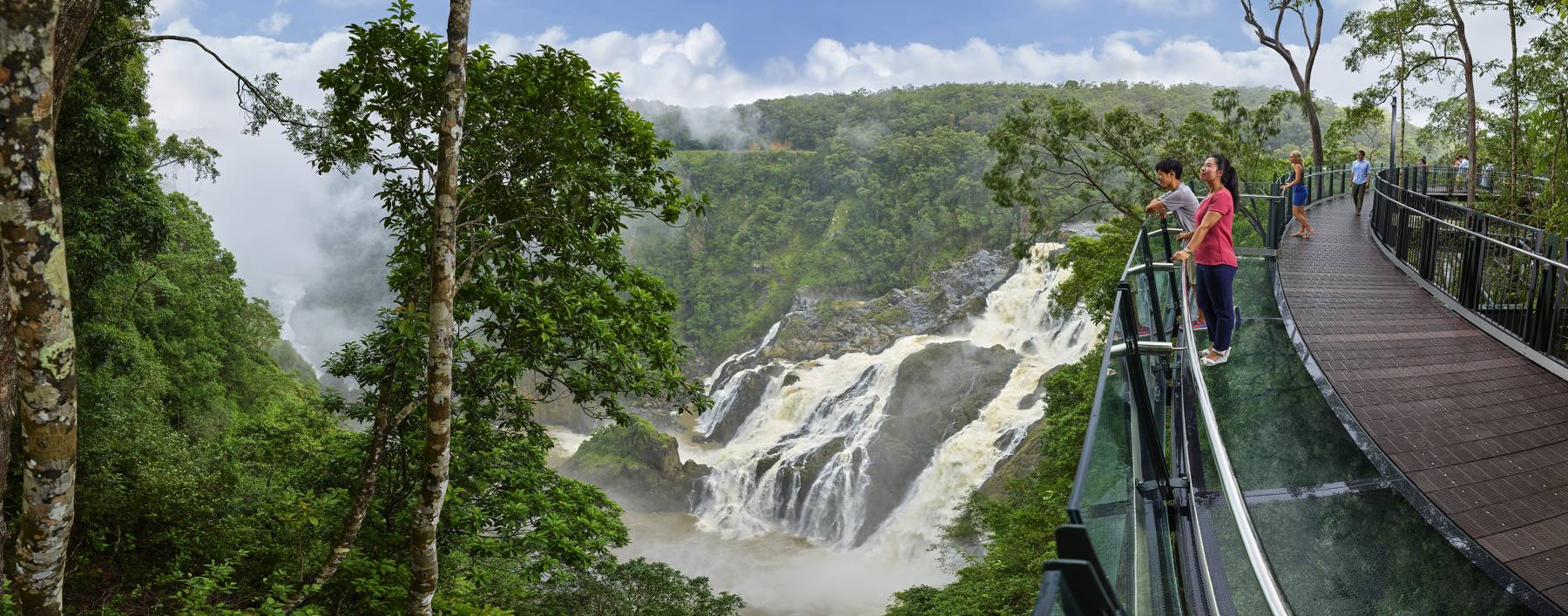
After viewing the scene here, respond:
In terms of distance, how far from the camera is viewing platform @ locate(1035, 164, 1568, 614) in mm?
2131

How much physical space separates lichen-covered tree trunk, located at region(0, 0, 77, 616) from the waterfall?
23.4 m

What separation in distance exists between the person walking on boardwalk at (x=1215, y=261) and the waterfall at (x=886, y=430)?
2019cm

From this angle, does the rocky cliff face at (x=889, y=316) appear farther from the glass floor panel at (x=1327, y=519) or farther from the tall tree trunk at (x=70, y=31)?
the tall tree trunk at (x=70, y=31)

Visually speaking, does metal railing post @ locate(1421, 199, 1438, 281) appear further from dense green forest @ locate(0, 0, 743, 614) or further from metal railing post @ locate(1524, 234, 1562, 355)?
dense green forest @ locate(0, 0, 743, 614)

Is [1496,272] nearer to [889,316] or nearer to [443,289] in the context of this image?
[443,289]

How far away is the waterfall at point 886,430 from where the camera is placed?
28156 millimetres

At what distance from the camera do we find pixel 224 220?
100000 mm

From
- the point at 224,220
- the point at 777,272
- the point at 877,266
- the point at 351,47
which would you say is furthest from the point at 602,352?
the point at 224,220

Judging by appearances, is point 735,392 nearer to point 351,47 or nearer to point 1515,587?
point 351,47

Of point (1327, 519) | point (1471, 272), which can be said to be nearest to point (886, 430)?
point (1471, 272)

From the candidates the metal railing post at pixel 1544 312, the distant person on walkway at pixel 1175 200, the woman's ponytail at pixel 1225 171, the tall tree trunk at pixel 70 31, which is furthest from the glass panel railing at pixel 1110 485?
the tall tree trunk at pixel 70 31

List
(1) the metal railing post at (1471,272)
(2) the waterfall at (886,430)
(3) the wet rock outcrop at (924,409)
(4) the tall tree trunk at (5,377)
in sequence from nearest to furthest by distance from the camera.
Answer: (4) the tall tree trunk at (5,377) → (1) the metal railing post at (1471,272) → (2) the waterfall at (886,430) → (3) the wet rock outcrop at (924,409)

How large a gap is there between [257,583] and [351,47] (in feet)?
19.8

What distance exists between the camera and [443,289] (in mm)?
6844
